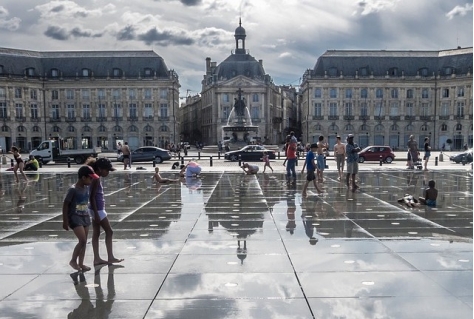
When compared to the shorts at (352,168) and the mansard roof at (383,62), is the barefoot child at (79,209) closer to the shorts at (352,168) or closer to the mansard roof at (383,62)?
the shorts at (352,168)

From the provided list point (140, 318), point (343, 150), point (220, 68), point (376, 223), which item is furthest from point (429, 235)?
point (220, 68)

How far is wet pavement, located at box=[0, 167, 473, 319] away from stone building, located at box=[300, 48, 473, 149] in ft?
259

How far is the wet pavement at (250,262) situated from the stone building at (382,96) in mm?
79044

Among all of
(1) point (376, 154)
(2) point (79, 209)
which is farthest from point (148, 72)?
(2) point (79, 209)

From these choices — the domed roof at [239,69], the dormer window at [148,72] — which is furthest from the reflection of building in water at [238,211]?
the domed roof at [239,69]

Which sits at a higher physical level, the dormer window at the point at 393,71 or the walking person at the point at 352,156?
the dormer window at the point at 393,71

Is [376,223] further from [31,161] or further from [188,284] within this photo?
[31,161]

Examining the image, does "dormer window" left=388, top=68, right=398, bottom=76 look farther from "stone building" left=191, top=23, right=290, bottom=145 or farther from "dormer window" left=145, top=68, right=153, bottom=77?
"dormer window" left=145, top=68, right=153, bottom=77

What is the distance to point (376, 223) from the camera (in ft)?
35.8

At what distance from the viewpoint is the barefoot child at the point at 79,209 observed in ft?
23.4

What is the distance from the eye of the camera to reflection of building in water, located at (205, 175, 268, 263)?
397 inches

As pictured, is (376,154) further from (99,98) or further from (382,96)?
(99,98)

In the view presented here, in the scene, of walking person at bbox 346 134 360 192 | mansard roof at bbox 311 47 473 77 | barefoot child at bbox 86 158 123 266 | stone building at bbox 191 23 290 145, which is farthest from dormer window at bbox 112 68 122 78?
barefoot child at bbox 86 158 123 266

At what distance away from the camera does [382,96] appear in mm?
91688
